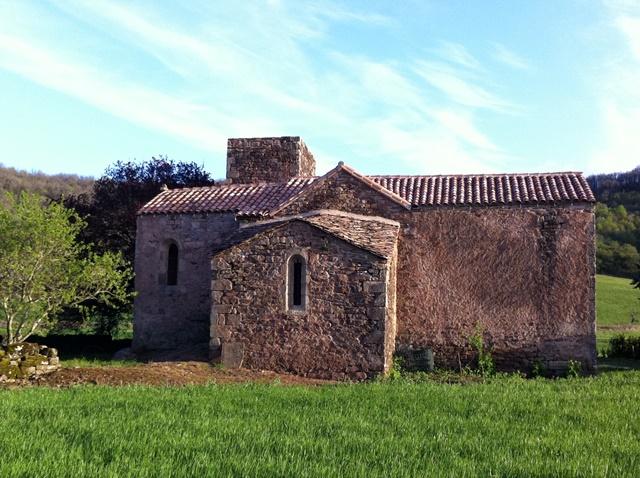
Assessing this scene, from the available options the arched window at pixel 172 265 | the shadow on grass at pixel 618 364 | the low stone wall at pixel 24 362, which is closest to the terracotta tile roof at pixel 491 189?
the shadow on grass at pixel 618 364

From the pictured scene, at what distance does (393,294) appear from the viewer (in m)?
16.7

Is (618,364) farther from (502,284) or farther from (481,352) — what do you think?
(481,352)

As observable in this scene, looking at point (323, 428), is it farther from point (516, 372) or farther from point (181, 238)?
point (181, 238)

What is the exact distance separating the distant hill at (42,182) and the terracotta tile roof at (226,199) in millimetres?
46201

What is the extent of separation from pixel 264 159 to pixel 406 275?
10112 mm

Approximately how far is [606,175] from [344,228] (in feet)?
245

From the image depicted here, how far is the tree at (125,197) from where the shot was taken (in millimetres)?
28219

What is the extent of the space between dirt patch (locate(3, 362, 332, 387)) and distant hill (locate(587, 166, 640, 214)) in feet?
216

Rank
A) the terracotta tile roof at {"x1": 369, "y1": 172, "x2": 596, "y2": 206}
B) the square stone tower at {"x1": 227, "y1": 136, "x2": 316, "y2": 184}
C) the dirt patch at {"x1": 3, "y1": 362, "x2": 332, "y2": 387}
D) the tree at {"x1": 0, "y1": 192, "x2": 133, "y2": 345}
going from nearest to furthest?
the dirt patch at {"x1": 3, "y1": 362, "x2": 332, "y2": 387}, the tree at {"x1": 0, "y1": 192, "x2": 133, "y2": 345}, the terracotta tile roof at {"x1": 369, "y1": 172, "x2": 596, "y2": 206}, the square stone tower at {"x1": 227, "y1": 136, "x2": 316, "y2": 184}

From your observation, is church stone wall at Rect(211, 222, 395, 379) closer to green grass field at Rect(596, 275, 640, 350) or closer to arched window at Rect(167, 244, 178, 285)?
arched window at Rect(167, 244, 178, 285)

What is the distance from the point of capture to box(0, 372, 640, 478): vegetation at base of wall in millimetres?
5992

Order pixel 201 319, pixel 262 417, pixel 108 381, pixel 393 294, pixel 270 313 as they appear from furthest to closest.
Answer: pixel 201 319
pixel 393 294
pixel 270 313
pixel 108 381
pixel 262 417

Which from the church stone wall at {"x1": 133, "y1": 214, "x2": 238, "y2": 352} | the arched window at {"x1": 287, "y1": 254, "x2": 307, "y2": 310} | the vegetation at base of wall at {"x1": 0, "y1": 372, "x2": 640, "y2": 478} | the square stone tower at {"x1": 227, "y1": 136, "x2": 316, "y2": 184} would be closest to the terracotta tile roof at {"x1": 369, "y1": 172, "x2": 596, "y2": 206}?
the arched window at {"x1": 287, "y1": 254, "x2": 307, "y2": 310}

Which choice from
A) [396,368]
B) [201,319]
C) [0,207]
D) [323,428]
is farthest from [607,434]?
[0,207]
